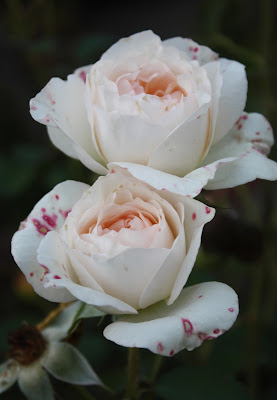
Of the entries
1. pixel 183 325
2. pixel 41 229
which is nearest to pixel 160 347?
pixel 183 325

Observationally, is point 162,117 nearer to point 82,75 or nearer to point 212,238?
point 82,75

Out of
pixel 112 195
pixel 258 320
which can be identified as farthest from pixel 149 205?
pixel 258 320

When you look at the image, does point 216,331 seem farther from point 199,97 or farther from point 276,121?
point 276,121

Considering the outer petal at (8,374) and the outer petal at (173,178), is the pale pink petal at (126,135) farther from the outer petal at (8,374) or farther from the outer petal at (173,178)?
the outer petal at (8,374)

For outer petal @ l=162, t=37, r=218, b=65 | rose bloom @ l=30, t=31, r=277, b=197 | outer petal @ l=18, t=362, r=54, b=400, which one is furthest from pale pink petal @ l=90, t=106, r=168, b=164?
outer petal @ l=18, t=362, r=54, b=400

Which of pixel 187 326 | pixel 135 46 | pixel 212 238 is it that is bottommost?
pixel 212 238

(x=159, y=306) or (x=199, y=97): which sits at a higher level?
(x=199, y=97)

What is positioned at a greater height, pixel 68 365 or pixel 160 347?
pixel 160 347
